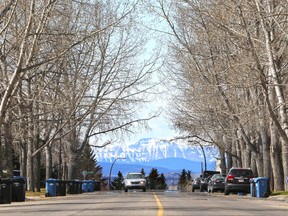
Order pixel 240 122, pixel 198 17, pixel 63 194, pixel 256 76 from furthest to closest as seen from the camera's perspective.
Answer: pixel 63 194
pixel 240 122
pixel 198 17
pixel 256 76

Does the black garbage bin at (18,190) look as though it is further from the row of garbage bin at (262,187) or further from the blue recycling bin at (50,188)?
the row of garbage bin at (262,187)

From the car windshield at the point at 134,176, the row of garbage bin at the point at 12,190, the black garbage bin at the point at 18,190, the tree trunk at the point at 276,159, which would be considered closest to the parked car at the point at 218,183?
the car windshield at the point at 134,176

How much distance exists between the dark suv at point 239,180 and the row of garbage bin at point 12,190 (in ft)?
50.9

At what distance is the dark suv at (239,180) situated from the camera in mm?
41312

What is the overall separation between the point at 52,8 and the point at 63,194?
1963 cm

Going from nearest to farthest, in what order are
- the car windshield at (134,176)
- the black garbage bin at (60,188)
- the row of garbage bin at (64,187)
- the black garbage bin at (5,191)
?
the black garbage bin at (5,191)
the row of garbage bin at (64,187)
the black garbage bin at (60,188)
the car windshield at (134,176)

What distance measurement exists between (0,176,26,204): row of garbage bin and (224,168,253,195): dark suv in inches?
610

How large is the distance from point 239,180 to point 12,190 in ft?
53.9

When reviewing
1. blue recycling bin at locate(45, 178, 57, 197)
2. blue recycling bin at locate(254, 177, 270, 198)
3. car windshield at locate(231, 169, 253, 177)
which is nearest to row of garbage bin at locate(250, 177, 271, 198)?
blue recycling bin at locate(254, 177, 270, 198)

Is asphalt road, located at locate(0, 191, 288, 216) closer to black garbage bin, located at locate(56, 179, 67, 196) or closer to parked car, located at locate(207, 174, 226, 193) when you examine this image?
black garbage bin, located at locate(56, 179, 67, 196)

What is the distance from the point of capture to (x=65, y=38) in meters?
28.1

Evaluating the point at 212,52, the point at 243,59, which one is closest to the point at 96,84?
the point at 212,52

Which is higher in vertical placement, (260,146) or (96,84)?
(96,84)

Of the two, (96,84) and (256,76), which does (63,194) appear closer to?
(96,84)
